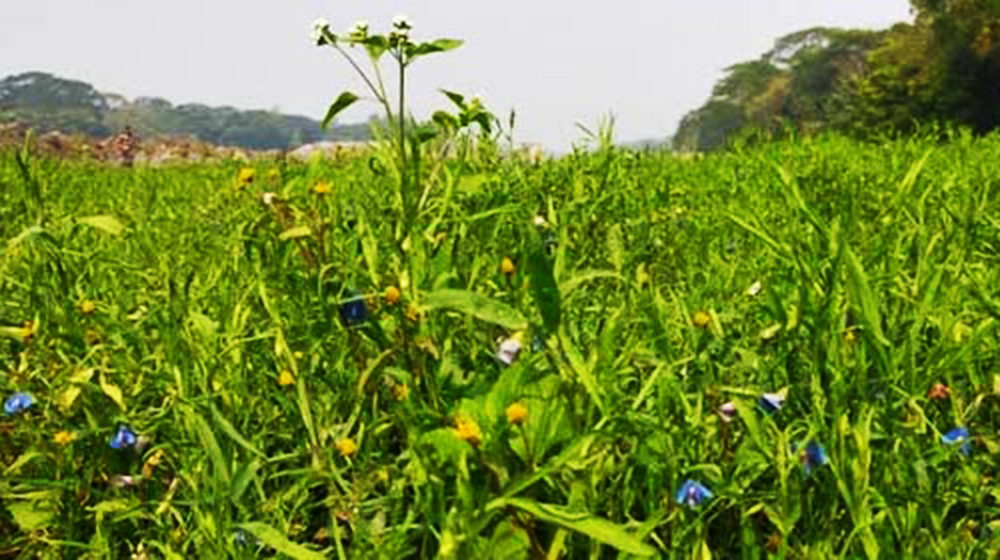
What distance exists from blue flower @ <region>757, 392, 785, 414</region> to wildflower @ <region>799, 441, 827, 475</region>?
0.12 metres

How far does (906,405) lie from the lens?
144 centimetres

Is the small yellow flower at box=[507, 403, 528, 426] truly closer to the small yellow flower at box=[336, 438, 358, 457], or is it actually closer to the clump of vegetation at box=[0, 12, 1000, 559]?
the clump of vegetation at box=[0, 12, 1000, 559]

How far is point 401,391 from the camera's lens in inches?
61.5

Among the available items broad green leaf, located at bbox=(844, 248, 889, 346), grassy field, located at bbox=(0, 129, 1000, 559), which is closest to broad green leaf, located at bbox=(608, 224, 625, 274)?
grassy field, located at bbox=(0, 129, 1000, 559)

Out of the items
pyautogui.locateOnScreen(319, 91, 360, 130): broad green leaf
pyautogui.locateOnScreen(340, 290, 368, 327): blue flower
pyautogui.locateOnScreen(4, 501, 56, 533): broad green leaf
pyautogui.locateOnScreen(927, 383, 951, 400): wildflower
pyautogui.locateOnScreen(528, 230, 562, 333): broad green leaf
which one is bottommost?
pyautogui.locateOnScreen(4, 501, 56, 533): broad green leaf

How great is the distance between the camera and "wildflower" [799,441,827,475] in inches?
50.0

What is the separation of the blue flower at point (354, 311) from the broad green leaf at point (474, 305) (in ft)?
0.82

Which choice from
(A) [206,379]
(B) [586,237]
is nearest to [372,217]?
(B) [586,237]

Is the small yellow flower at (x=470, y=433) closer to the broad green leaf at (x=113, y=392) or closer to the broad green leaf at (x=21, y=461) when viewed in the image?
the broad green leaf at (x=113, y=392)

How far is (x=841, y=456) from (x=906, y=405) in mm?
285

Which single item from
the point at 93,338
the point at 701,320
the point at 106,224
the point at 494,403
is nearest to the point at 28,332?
the point at 93,338

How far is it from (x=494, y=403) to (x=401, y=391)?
1.11ft

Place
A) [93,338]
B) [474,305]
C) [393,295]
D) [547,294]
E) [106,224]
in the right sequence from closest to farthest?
[547,294] → [474,305] → [393,295] → [106,224] → [93,338]

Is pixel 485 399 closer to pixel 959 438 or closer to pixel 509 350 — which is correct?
pixel 509 350
